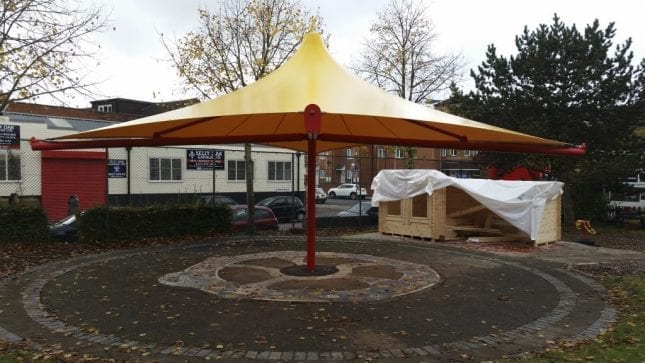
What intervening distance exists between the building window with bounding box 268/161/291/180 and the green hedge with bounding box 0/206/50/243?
19.9 m

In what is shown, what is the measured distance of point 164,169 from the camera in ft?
89.7

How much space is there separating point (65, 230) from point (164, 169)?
13921 millimetres

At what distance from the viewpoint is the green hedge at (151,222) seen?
13.2 meters

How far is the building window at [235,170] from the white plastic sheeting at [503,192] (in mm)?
16305

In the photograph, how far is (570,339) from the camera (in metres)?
5.88

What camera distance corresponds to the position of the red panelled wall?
24.5 metres

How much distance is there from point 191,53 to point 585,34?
49.5 feet

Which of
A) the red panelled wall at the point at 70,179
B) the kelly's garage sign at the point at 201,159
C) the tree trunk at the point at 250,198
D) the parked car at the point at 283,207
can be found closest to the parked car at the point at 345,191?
the parked car at the point at 283,207

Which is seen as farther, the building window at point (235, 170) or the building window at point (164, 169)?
the building window at point (235, 170)

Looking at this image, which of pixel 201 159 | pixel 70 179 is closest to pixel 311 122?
pixel 201 159

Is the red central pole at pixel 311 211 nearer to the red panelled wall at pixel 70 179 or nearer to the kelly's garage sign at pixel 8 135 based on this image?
the kelly's garage sign at pixel 8 135

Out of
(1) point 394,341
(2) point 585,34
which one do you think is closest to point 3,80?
(1) point 394,341

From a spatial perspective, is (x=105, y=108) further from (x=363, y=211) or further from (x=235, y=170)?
(x=363, y=211)

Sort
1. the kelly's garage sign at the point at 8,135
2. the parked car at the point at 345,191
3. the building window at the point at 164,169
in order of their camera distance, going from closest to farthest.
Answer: the kelly's garage sign at the point at 8,135 → the building window at the point at 164,169 → the parked car at the point at 345,191
